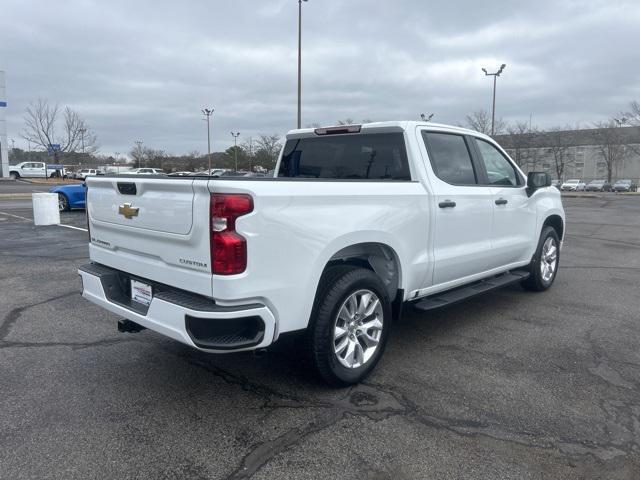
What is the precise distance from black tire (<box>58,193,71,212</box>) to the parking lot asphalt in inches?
462

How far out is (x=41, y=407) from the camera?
3.34 meters

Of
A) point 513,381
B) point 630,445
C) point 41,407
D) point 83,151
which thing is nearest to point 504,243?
point 513,381

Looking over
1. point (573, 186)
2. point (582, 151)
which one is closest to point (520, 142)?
point (573, 186)

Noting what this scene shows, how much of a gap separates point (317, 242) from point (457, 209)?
70.0 inches

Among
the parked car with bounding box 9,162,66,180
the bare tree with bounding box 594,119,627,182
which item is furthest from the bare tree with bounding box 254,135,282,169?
the bare tree with bounding box 594,119,627,182

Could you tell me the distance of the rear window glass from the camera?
4.42 metres

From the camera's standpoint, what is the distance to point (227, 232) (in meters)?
2.85

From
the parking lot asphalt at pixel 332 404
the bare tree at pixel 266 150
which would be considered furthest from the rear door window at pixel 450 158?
the bare tree at pixel 266 150

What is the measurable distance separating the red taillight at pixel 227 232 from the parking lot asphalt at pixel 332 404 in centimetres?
104

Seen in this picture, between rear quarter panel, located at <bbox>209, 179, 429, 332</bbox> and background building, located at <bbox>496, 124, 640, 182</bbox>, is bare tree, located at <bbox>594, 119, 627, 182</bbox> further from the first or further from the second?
rear quarter panel, located at <bbox>209, 179, 429, 332</bbox>

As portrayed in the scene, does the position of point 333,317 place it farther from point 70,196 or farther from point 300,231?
point 70,196

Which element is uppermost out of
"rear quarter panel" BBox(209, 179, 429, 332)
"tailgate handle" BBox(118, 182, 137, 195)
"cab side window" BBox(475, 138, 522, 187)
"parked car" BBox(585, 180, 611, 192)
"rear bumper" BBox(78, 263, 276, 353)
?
"cab side window" BBox(475, 138, 522, 187)

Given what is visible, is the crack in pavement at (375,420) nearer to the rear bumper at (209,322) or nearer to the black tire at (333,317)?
the black tire at (333,317)

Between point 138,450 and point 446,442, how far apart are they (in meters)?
1.75
